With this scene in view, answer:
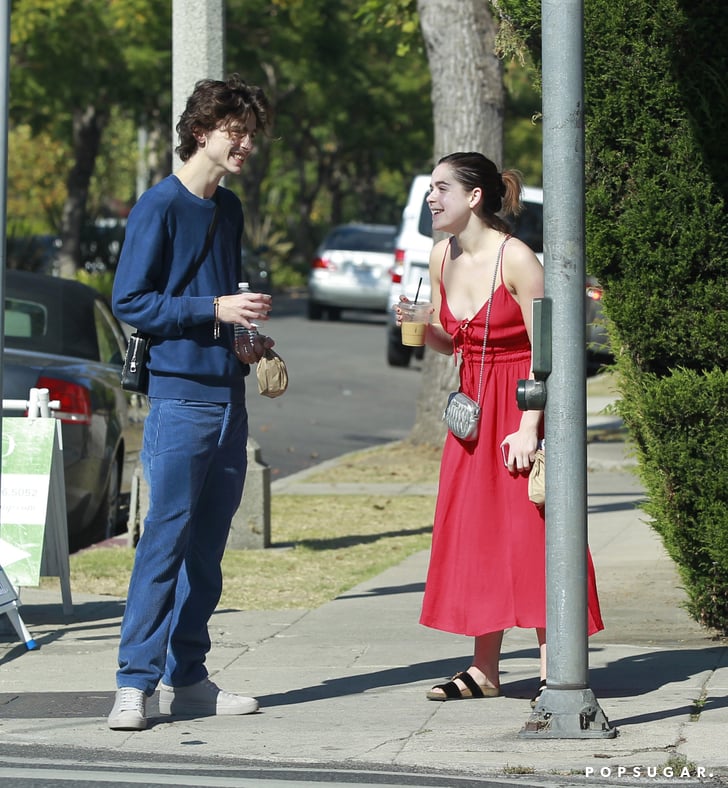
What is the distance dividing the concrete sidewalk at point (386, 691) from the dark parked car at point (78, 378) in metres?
1.17

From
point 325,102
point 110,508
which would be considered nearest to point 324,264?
point 325,102

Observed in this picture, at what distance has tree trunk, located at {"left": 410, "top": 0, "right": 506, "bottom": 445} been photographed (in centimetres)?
1424

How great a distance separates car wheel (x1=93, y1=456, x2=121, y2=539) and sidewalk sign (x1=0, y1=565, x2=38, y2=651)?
3.03 meters

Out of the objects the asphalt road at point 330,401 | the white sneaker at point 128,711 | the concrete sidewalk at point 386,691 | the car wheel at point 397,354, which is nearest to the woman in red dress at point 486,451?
the concrete sidewalk at point 386,691

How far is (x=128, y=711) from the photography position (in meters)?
5.55

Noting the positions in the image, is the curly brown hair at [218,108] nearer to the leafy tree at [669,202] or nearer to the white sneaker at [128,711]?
the leafy tree at [669,202]

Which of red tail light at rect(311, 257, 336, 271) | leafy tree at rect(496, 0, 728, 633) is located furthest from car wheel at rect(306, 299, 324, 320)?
leafy tree at rect(496, 0, 728, 633)

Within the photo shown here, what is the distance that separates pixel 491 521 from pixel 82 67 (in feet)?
86.2

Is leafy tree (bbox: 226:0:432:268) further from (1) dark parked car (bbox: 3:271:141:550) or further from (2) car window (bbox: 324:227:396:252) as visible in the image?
(1) dark parked car (bbox: 3:271:141:550)

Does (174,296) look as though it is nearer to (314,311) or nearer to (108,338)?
(108,338)

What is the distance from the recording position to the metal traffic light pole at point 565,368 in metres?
5.29

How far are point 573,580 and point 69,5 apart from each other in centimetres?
2419

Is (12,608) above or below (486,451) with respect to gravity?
below

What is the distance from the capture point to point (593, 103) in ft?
21.1
